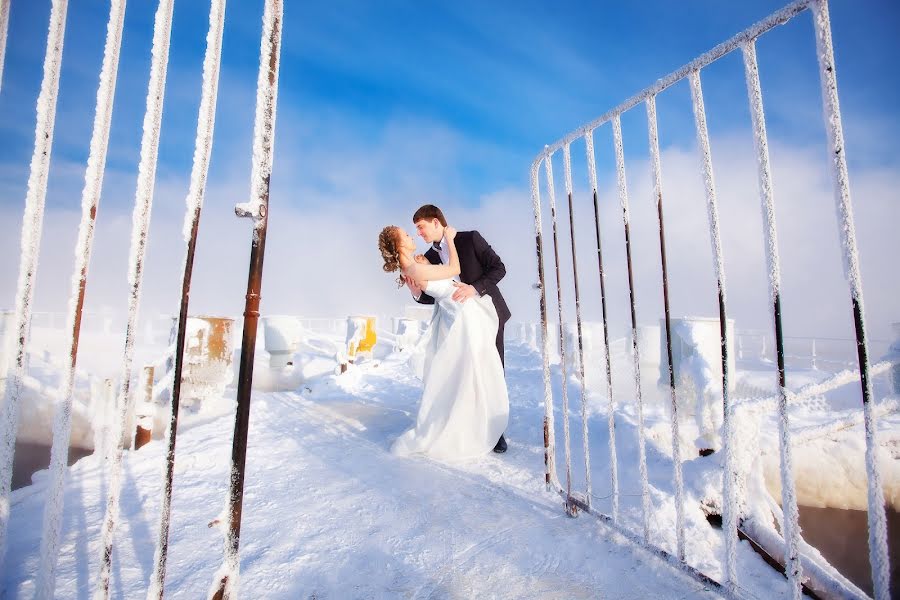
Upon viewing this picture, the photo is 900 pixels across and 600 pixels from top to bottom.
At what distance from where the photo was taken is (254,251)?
1175 millimetres

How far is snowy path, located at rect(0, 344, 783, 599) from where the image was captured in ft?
5.13

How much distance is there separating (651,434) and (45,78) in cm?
372

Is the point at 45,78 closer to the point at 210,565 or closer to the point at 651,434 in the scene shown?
the point at 210,565

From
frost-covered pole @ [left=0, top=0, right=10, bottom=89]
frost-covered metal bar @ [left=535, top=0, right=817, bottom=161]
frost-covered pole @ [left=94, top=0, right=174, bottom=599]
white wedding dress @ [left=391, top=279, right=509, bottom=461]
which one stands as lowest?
white wedding dress @ [left=391, top=279, right=509, bottom=461]

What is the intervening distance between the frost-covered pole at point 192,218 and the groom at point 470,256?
8.17 feet

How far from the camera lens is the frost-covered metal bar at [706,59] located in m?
1.27

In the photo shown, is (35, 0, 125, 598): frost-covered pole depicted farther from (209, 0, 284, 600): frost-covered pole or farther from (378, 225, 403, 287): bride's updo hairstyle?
(378, 225, 403, 287): bride's updo hairstyle

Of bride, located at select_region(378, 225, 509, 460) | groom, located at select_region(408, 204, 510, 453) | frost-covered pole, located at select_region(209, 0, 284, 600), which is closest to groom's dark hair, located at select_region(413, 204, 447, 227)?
groom, located at select_region(408, 204, 510, 453)

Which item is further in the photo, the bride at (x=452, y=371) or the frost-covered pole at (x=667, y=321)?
the bride at (x=452, y=371)

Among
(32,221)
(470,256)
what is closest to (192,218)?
(32,221)

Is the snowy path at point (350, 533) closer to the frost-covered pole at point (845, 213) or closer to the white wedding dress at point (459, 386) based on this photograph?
the white wedding dress at point (459, 386)

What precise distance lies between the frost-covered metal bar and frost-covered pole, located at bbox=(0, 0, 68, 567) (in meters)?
2.12

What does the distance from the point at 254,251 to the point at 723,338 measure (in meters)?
1.54

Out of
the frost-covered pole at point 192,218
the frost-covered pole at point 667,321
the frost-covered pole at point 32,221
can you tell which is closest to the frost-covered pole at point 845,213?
the frost-covered pole at point 667,321
